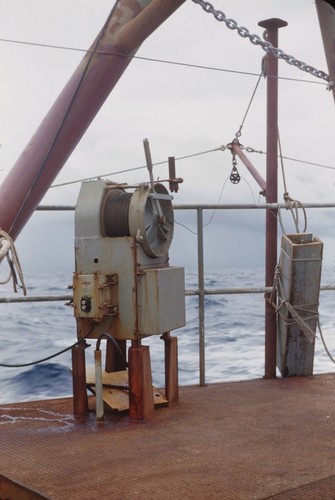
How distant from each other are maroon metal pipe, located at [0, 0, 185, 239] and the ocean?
2.99 metres

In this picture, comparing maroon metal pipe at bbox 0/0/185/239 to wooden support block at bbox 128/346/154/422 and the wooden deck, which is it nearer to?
wooden support block at bbox 128/346/154/422

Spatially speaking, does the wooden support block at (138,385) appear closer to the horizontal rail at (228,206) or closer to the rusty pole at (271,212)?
the horizontal rail at (228,206)

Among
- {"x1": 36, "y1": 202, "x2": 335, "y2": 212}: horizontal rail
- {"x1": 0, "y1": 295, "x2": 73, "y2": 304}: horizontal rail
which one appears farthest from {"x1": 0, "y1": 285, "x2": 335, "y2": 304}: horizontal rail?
{"x1": 36, "y1": 202, "x2": 335, "y2": 212}: horizontal rail

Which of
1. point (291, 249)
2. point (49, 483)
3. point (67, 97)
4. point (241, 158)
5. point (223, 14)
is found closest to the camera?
point (49, 483)

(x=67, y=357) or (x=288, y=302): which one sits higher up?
(x=288, y=302)

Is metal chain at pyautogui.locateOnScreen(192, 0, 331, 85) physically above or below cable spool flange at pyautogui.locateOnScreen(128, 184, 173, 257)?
above

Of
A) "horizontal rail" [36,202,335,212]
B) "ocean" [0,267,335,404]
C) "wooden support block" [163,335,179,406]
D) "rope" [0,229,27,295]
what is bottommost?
"ocean" [0,267,335,404]

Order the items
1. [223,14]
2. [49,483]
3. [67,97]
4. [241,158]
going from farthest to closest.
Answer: [241,158] → [67,97] → [223,14] → [49,483]

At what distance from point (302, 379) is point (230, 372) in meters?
6.84

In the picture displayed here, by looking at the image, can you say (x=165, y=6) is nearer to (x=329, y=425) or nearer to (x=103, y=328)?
(x=103, y=328)

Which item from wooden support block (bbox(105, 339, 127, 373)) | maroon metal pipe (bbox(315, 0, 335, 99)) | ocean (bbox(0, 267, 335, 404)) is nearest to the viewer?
maroon metal pipe (bbox(315, 0, 335, 99))

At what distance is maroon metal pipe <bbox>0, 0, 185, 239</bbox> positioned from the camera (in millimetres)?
4496

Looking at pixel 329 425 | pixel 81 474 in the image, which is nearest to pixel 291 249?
pixel 329 425

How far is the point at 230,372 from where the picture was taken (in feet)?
41.2
